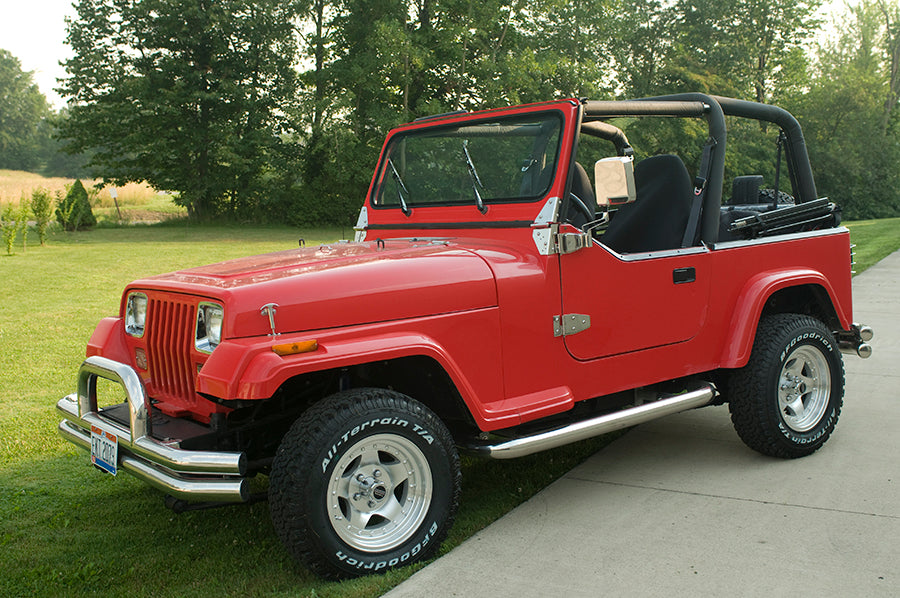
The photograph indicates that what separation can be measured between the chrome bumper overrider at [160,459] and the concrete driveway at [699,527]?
79 centimetres

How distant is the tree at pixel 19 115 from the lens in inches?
2795

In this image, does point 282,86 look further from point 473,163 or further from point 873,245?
point 473,163

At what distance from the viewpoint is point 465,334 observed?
11.0 feet

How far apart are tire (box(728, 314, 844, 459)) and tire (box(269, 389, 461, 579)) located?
1991 millimetres

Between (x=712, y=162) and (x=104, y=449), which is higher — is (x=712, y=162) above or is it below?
above

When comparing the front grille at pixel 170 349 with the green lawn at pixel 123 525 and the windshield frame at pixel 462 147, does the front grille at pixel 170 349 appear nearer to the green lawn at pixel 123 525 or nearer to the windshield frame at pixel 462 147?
the green lawn at pixel 123 525

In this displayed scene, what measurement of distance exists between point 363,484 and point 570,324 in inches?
49.8

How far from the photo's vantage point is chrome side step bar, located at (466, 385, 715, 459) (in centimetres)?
342

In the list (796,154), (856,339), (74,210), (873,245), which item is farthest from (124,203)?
(856,339)

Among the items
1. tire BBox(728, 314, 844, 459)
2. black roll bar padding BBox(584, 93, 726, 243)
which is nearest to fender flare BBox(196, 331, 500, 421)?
black roll bar padding BBox(584, 93, 726, 243)

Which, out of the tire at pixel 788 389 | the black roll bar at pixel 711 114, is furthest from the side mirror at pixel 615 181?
the tire at pixel 788 389

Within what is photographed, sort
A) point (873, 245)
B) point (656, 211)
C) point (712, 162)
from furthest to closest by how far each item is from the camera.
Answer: point (873, 245)
point (656, 211)
point (712, 162)

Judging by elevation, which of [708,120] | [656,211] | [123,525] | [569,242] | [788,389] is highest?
[708,120]

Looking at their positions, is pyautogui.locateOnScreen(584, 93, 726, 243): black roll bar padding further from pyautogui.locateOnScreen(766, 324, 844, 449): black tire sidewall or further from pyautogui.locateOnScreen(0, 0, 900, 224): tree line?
pyautogui.locateOnScreen(0, 0, 900, 224): tree line
